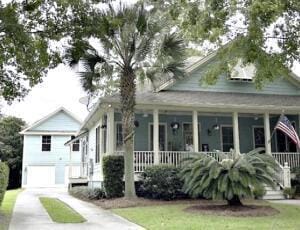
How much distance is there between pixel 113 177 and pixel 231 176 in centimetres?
581

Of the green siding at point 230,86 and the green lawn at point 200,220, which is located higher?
the green siding at point 230,86

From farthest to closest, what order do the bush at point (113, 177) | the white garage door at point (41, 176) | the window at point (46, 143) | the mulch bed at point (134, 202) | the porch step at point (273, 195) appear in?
the window at point (46, 143), the white garage door at point (41, 176), the porch step at point (273, 195), the bush at point (113, 177), the mulch bed at point (134, 202)

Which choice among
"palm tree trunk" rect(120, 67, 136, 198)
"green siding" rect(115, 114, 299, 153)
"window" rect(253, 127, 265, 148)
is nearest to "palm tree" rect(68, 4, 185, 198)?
"palm tree trunk" rect(120, 67, 136, 198)

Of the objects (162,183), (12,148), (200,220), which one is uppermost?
(12,148)

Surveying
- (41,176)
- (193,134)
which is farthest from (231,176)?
(41,176)

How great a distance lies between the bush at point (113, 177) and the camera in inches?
677

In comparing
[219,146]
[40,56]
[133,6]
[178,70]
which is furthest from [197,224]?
[219,146]

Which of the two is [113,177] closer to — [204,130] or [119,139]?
[119,139]

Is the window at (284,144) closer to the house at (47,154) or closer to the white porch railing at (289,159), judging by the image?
the white porch railing at (289,159)

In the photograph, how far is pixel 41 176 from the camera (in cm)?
3850

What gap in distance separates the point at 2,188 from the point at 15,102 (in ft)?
9.42

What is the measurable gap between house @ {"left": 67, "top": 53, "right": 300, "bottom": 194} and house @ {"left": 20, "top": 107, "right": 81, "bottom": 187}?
15.6 metres

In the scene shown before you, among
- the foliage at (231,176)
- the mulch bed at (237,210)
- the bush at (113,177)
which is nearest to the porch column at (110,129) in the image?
the bush at (113,177)

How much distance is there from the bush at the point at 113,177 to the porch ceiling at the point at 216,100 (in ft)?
8.71
